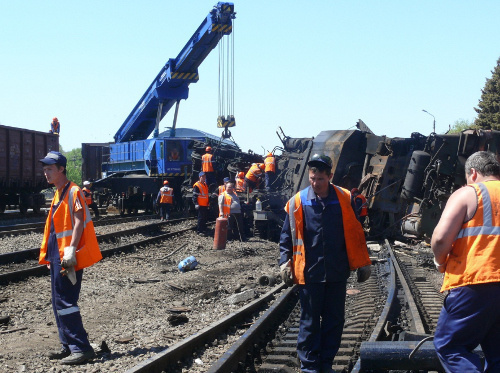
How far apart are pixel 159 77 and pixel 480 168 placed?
2222 centimetres

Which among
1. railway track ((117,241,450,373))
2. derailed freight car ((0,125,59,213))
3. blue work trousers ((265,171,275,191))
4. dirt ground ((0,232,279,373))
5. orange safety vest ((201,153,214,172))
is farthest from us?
derailed freight car ((0,125,59,213))

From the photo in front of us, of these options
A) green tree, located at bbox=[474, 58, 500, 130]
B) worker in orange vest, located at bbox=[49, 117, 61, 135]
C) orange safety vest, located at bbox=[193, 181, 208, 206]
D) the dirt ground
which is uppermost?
green tree, located at bbox=[474, 58, 500, 130]

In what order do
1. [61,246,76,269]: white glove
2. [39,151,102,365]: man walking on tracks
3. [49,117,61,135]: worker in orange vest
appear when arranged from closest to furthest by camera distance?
[61,246,76,269]: white glove, [39,151,102,365]: man walking on tracks, [49,117,61,135]: worker in orange vest

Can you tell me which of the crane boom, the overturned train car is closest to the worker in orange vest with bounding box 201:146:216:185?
the overturned train car

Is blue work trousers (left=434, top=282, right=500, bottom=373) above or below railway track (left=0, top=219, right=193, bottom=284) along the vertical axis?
above

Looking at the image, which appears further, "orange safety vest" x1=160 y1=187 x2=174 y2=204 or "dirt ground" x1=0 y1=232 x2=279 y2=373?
"orange safety vest" x1=160 y1=187 x2=174 y2=204

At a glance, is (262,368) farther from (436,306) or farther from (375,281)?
(375,281)

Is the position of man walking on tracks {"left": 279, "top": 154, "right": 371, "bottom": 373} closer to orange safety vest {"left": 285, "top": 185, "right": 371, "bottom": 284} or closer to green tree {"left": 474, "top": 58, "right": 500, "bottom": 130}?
orange safety vest {"left": 285, "top": 185, "right": 371, "bottom": 284}

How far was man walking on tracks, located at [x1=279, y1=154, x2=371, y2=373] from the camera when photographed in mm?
5156

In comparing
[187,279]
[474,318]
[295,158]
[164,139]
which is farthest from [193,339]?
[164,139]

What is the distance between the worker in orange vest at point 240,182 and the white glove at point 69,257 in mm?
13232

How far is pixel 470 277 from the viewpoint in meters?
3.73

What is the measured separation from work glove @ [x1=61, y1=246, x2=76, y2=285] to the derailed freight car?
734 inches

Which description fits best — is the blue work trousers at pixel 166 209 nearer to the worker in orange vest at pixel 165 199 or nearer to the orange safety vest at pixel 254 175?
the worker in orange vest at pixel 165 199
